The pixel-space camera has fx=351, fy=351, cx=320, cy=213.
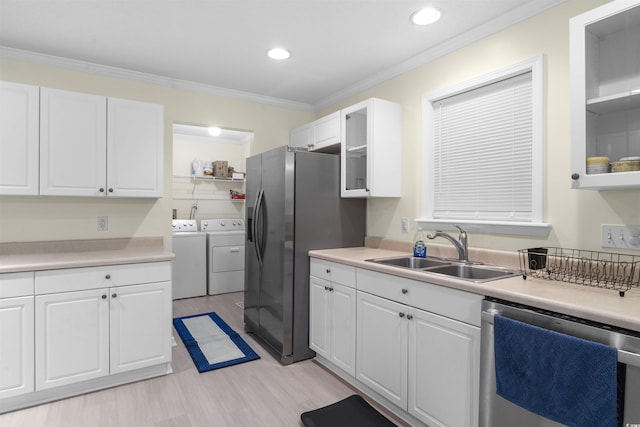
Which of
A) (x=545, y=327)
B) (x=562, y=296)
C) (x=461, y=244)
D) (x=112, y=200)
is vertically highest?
(x=112, y=200)

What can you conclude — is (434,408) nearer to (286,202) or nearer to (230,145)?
(286,202)

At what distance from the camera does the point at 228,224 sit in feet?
18.0

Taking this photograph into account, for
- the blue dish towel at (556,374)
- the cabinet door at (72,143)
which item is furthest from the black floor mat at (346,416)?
the cabinet door at (72,143)

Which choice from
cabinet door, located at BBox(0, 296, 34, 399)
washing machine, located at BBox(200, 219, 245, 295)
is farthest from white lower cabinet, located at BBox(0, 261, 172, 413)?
washing machine, located at BBox(200, 219, 245, 295)

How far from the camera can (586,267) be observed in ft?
5.96

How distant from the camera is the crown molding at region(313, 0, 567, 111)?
82.4 inches

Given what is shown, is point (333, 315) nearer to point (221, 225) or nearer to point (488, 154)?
point (488, 154)

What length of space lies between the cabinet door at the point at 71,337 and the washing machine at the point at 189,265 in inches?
89.2

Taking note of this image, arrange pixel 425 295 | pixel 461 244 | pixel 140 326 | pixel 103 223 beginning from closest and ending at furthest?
pixel 425 295, pixel 461 244, pixel 140 326, pixel 103 223

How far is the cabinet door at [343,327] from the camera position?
7.91ft

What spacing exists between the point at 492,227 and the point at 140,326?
99.0 inches

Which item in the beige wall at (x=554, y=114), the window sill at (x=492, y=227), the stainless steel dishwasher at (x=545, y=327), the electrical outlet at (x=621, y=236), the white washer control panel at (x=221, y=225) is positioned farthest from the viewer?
the white washer control panel at (x=221, y=225)

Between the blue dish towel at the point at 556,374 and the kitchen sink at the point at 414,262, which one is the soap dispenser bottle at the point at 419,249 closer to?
the kitchen sink at the point at 414,262

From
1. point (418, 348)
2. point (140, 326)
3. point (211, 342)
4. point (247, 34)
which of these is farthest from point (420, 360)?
point (247, 34)
